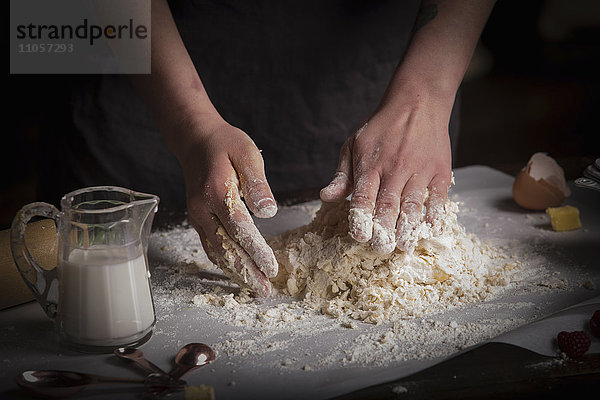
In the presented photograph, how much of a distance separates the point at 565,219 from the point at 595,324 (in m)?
0.67

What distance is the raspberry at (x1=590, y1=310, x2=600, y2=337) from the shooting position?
130 cm

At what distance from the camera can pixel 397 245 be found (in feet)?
4.92

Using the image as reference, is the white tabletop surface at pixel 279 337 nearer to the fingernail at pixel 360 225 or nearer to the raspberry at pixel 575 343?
the raspberry at pixel 575 343

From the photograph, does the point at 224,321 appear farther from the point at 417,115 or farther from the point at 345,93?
the point at 345,93

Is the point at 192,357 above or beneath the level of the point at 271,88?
beneath

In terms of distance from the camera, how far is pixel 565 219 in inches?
75.8

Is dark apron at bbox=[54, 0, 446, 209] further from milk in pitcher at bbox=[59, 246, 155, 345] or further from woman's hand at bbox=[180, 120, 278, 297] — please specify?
milk in pitcher at bbox=[59, 246, 155, 345]

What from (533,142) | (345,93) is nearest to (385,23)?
(345,93)

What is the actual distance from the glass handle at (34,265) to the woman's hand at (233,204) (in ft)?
1.24

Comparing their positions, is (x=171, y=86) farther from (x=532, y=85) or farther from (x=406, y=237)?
(x=532, y=85)

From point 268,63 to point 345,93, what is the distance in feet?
1.02

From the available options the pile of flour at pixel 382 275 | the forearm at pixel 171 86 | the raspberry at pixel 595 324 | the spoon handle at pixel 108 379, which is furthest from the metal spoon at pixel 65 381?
the raspberry at pixel 595 324

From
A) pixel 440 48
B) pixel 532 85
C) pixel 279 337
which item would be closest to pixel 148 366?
pixel 279 337

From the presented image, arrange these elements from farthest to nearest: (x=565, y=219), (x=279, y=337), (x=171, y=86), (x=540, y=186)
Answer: (x=540, y=186), (x=565, y=219), (x=171, y=86), (x=279, y=337)
